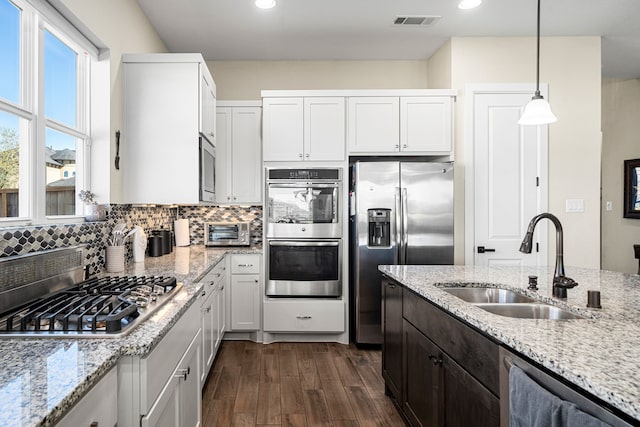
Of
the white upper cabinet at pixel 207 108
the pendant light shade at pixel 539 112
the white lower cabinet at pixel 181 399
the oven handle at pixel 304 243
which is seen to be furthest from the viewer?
the oven handle at pixel 304 243

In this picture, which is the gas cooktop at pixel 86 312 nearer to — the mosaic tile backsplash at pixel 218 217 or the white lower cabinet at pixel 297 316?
the white lower cabinet at pixel 297 316

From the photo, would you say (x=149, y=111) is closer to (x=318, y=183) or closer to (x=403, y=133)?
(x=318, y=183)

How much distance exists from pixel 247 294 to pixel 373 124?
6.80 feet

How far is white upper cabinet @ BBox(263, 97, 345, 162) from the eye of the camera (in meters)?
3.68

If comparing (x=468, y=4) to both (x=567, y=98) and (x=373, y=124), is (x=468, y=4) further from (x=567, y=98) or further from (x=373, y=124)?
(x=567, y=98)

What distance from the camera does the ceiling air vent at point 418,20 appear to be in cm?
334

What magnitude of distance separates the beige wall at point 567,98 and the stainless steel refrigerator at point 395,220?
1.07ft

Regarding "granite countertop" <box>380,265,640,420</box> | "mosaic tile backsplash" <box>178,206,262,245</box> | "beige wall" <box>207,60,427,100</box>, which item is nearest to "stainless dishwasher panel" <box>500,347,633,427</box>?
"granite countertop" <box>380,265,640,420</box>

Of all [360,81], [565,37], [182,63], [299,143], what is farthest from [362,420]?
[565,37]

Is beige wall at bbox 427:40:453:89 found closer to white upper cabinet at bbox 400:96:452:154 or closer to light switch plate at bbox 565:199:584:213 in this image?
white upper cabinet at bbox 400:96:452:154

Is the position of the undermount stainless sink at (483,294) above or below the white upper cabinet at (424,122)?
below

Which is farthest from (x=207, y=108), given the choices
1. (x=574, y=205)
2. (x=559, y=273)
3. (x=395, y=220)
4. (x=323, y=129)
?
(x=574, y=205)

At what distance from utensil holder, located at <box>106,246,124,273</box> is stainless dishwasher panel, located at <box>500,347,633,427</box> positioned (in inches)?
89.8

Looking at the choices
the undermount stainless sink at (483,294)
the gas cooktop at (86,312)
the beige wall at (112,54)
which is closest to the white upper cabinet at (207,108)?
the beige wall at (112,54)
